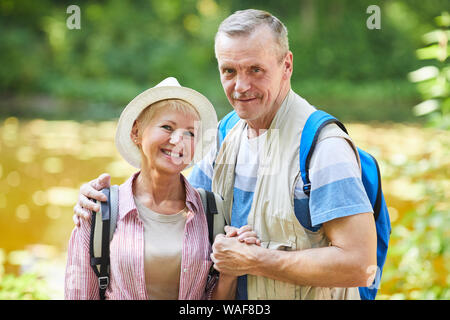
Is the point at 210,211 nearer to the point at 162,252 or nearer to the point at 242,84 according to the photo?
the point at 162,252

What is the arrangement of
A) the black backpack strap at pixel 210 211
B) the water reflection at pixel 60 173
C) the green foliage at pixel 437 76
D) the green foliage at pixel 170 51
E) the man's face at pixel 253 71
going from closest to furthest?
the man's face at pixel 253 71
the black backpack strap at pixel 210 211
the green foliage at pixel 437 76
the water reflection at pixel 60 173
the green foliage at pixel 170 51

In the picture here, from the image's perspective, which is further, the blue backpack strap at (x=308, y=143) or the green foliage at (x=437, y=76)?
the green foliage at (x=437, y=76)

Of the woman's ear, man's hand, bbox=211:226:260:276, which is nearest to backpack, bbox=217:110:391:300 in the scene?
man's hand, bbox=211:226:260:276

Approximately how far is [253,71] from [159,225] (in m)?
0.66

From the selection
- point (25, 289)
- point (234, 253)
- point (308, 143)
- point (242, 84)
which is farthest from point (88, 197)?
point (25, 289)

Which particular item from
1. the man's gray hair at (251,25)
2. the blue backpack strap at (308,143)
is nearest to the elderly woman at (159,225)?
the man's gray hair at (251,25)

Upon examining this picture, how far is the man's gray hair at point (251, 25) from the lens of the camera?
68.4 inches

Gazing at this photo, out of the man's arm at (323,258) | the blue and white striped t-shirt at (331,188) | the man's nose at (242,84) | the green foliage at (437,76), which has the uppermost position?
the green foliage at (437,76)

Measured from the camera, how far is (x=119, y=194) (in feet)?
5.97

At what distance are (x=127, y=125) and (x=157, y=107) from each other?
6.3 inches

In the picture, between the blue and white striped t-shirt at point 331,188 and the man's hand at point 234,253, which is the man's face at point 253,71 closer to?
the blue and white striped t-shirt at point 331,188

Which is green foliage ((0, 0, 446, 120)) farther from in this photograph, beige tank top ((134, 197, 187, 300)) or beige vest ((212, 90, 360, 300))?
beige tank top ((134, 197, 187, 300))

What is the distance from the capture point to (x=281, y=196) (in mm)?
1755

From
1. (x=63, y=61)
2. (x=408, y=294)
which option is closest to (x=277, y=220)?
(x=408, y=294)
